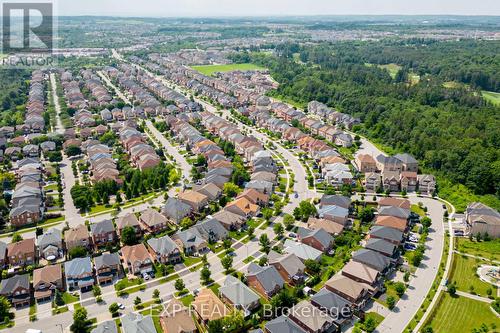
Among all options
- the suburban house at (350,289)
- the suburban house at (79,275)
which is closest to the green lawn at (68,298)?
the suburban house at (79,275)

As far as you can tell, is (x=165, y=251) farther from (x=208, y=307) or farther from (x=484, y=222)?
(x=484, y=222)

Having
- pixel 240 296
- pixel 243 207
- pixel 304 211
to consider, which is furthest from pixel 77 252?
pixel 304 211

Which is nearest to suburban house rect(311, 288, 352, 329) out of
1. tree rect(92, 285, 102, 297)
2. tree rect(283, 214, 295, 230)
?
tree rect(283, 214, 295, 230)

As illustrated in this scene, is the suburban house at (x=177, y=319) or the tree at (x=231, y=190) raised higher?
the tree at (x=231, y=190)

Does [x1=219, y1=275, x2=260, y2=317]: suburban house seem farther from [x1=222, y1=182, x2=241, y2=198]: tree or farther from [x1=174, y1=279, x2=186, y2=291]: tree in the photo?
[x1=222, y1=182, x2=241, y2=198]: tree

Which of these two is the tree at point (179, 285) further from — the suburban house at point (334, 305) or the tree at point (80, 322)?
the suburban house at point (334, 305)

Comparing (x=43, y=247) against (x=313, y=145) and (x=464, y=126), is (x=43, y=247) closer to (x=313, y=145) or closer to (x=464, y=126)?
(x=313, y=145)
